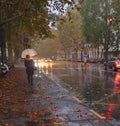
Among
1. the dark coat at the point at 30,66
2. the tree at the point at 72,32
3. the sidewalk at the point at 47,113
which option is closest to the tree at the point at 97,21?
the tree at the point at 72,32

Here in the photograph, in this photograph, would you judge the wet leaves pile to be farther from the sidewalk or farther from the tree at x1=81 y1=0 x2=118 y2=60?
the tree at x1=81 y1=0 x2=118 y2=60

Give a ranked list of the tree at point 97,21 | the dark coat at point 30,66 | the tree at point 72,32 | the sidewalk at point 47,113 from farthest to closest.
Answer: the tree at point 72,32 → the tree at point 97,21 → the dark coat at point 30,66 → the sidewalk at point 47,113

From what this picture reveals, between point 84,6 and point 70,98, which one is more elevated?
point 84,6

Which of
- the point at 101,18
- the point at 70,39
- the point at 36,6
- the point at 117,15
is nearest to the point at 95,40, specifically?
the point at 101,18

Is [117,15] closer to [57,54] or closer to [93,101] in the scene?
[93,101]

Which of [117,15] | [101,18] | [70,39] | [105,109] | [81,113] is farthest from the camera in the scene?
[70,39]

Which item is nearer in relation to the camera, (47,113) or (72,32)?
(47,113)

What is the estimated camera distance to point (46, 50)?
163 meters

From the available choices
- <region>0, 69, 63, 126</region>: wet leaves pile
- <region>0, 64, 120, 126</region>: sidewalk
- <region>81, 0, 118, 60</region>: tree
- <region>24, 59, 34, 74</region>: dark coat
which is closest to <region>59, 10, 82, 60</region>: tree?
<region>81, 0, 118, 60</region>: tree

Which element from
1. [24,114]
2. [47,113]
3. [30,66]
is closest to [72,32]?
[30,66]

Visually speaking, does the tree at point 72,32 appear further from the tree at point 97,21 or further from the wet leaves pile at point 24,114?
the wet leaves pile at point 24,114

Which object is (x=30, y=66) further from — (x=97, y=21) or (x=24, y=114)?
(x=97, y=21)

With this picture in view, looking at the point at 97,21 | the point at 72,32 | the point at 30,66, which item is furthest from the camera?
the point at 72,32

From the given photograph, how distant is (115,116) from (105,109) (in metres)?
1.45
